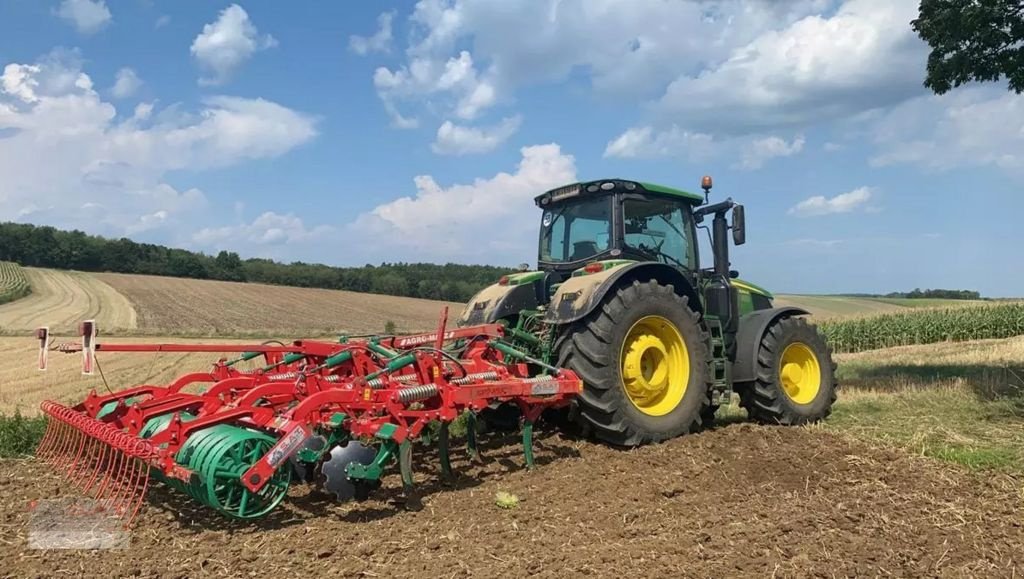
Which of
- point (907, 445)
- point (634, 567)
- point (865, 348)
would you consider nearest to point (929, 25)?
point (907, 445)

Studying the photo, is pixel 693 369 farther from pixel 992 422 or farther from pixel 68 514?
pixel 68 514

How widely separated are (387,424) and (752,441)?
2930 millimetres

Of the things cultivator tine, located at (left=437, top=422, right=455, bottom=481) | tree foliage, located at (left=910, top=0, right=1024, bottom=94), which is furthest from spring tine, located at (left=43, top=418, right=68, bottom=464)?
tree foliage, located at (left=910, top=0, right=1024, bottom=94)

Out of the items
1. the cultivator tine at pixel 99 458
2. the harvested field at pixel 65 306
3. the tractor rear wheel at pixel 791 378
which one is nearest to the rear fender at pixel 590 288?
the tractor rear wheel at pixel 791 378

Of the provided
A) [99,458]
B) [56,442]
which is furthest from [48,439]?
[99,458]

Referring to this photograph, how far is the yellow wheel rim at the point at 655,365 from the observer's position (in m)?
5.52

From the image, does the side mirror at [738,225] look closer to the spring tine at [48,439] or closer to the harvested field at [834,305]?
the spring tine at [48,439]

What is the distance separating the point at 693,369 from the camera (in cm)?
579

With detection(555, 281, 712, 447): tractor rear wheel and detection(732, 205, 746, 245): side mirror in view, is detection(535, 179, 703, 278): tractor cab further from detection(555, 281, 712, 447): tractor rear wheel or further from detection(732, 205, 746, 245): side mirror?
detection(555, 281, 712, 447): tractor rear wheel

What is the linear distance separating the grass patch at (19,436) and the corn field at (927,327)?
21120 mm

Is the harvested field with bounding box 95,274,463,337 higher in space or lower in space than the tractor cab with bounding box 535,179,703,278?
lower

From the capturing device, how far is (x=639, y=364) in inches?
217

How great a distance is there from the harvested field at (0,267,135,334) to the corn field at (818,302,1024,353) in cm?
2515

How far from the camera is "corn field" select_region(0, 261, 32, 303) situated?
35053mm
